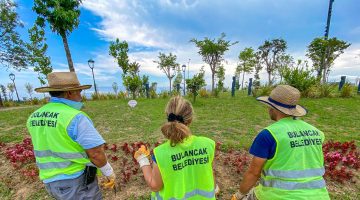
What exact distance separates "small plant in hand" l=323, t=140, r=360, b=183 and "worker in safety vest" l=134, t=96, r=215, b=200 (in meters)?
3.00

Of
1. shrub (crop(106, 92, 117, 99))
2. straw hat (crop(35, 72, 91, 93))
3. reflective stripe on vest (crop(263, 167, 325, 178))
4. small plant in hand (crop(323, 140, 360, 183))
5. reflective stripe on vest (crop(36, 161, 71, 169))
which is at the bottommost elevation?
small plant in hand (crop(323, 140, 360, 183))

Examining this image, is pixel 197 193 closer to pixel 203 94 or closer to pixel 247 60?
pixel 203 94

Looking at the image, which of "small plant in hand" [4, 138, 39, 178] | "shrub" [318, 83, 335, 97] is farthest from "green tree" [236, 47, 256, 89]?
"small plant in hand" [4, 138, 39, 178]

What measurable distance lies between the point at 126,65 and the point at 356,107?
21186 millimetres

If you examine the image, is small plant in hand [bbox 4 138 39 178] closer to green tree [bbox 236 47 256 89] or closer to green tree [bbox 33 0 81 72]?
green tree [bbox 33 0 81 72]

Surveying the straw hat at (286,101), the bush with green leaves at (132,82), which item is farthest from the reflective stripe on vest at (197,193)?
the bush with green leaves at (132,82)

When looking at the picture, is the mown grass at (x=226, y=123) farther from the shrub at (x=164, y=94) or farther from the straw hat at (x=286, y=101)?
the shrub at (x=164, y=94)

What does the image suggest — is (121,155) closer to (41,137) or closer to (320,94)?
(41,137)

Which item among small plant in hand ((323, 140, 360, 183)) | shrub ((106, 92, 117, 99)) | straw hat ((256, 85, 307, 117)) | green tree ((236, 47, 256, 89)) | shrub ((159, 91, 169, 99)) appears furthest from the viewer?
green tree ((236, 47, 256, 89))

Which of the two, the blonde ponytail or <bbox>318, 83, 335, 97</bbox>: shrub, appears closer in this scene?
the blonde ponytail

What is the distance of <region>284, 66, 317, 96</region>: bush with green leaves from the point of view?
10727 millimetres

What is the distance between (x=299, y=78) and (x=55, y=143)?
12.1m

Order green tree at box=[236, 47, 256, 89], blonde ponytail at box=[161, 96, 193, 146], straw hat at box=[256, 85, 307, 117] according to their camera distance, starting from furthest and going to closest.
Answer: green tree at box=[236, 47, 256, 89] < straw hat at box=[256, 85, 307, 117] < blonde ponytail at box=[161, 96, 193, 146]

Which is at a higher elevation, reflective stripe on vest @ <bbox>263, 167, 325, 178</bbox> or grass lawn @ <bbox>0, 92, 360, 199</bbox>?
reflective stripe on vest @ <bbox>263, 167, 325, 178</bbox>
